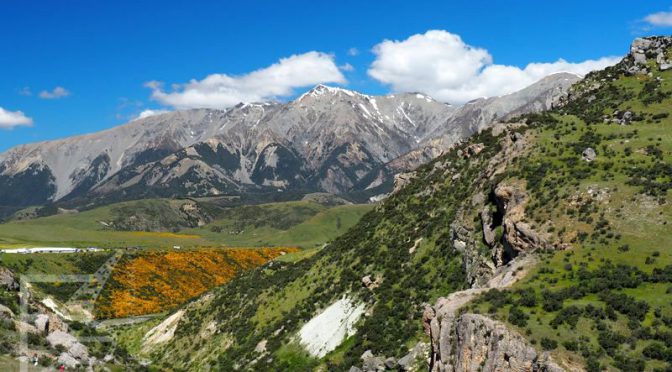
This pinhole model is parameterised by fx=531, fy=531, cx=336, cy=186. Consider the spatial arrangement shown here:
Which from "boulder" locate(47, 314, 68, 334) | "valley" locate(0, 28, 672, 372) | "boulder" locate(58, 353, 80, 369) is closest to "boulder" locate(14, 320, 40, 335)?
"valley" locate(0, 28, 672, 372)

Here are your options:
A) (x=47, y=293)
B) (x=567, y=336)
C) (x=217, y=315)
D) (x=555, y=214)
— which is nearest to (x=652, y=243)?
(x=555, y=214)

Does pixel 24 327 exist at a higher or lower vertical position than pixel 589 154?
lower

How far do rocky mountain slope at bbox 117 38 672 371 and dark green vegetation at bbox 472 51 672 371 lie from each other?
0.44 ft

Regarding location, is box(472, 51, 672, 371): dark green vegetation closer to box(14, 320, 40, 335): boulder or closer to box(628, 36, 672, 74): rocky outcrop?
box(628, 36, 672, 74): rocky outcrop

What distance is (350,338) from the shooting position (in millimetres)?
60812

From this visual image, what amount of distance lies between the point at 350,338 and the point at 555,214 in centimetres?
2646

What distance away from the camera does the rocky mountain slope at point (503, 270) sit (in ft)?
116

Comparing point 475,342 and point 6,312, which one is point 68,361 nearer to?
point 6,312

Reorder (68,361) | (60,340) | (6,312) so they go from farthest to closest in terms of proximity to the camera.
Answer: (6,312) < (60,340) < (68,361)

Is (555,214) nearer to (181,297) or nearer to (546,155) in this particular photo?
(546,155)

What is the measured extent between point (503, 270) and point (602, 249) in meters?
8.26

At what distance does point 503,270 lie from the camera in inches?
1871

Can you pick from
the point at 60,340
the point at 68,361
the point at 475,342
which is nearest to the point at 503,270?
the point at 475,342

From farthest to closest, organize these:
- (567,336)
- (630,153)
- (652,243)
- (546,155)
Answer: (546,155) → (630,153) → (652,243) → (567,336)
